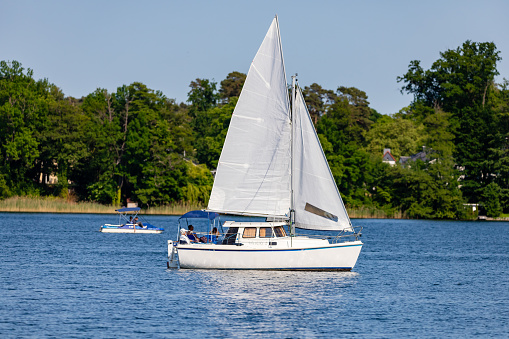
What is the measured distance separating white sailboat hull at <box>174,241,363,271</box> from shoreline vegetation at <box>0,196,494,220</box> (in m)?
78.1

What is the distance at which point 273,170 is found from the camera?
44531mm

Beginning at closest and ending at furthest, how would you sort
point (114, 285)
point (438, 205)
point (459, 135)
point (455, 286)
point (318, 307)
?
point (318, 307)
point (114, 285)
point (455, 286)
point (438, 205)
point (459, 135)

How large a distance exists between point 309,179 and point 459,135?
10631 cm

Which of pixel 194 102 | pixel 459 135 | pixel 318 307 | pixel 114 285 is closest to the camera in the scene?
pixel 318 307

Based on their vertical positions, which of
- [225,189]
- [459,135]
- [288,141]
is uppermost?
[459,135]

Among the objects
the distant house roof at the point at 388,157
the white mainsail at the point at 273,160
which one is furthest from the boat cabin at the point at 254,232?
the distant house roof at the point at 388,157

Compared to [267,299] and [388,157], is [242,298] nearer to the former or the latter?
[267,299]

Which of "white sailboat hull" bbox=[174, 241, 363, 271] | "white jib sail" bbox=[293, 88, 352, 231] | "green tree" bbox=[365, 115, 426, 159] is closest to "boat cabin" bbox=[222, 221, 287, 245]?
"white sailboat hull" bbox=[174, 241, 363, 271]

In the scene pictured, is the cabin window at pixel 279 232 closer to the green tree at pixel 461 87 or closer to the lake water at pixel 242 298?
the lake water at pixel 242 298

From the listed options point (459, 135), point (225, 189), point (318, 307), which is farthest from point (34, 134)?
point (318, 307)

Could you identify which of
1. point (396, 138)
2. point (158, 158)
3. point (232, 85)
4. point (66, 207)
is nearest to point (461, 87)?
point (396, 138)

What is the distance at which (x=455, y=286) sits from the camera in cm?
4334

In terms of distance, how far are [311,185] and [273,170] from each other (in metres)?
2.38

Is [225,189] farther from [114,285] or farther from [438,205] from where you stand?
[438,205]
